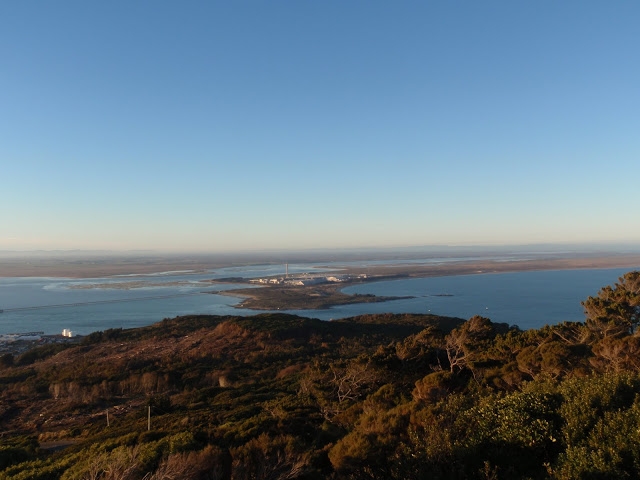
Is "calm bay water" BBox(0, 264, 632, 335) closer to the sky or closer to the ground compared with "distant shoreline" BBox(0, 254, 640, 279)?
closer to the ground

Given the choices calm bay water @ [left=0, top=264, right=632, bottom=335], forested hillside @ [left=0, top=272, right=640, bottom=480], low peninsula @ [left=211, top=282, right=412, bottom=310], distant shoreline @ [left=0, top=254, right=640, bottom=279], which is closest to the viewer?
forested hillside @ [left=0, top=272, right=640, bottom=480]

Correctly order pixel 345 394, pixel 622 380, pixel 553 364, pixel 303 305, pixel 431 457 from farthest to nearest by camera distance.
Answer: pixel 303 305, pixel 345 394, pixel 553 364, pixel 622 380, pixel 431 457

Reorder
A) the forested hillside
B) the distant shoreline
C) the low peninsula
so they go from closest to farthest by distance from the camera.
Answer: the forested hillside
the low peninsula
the distant shoreline

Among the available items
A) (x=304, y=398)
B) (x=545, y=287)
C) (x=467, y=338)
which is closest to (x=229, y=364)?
(x=304, y=398)

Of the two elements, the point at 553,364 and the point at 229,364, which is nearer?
the point at 553,364

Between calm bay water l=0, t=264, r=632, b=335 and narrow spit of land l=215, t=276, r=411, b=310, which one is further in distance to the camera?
narrow spit of land l=215, t=276, r=411, b=310

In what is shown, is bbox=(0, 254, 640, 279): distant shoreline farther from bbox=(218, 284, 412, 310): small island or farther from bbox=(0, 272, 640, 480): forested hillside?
bbox=(0, 272, 640, 480): forested hillside

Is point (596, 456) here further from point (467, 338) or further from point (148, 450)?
point (467, 338)

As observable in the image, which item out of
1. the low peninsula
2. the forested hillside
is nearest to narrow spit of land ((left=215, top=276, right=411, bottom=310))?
the low peninsula
